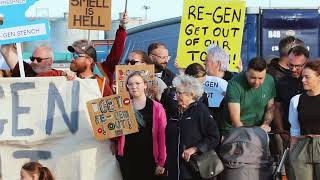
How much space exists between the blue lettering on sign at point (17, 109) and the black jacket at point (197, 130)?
4.52ft

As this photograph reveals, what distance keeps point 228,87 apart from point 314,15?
5.20 meters

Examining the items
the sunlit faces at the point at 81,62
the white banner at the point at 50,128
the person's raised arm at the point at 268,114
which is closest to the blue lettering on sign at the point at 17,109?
the white banner at the point at 50,128

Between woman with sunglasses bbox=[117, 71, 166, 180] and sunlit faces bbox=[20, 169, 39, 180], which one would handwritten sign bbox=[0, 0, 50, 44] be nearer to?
woman with sunglasses bbox=[117, 71, 166, 180]

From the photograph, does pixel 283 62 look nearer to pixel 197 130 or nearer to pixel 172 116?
pixel 172 116

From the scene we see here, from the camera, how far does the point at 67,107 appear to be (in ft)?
24.3

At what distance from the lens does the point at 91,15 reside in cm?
857

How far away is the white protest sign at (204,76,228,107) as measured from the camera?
26.2 ft

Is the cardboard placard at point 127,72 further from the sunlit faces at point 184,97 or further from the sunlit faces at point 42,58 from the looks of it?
the sunlit faces at point 184,97

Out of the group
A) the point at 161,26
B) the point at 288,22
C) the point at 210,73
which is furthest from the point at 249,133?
the point at 161,26

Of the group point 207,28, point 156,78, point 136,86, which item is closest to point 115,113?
point 136,86

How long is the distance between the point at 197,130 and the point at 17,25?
1.87 meters

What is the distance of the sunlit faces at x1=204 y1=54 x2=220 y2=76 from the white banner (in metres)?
1.21

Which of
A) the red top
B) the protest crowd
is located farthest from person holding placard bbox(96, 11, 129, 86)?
the protest crowd

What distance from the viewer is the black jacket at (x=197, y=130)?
7.01 m
